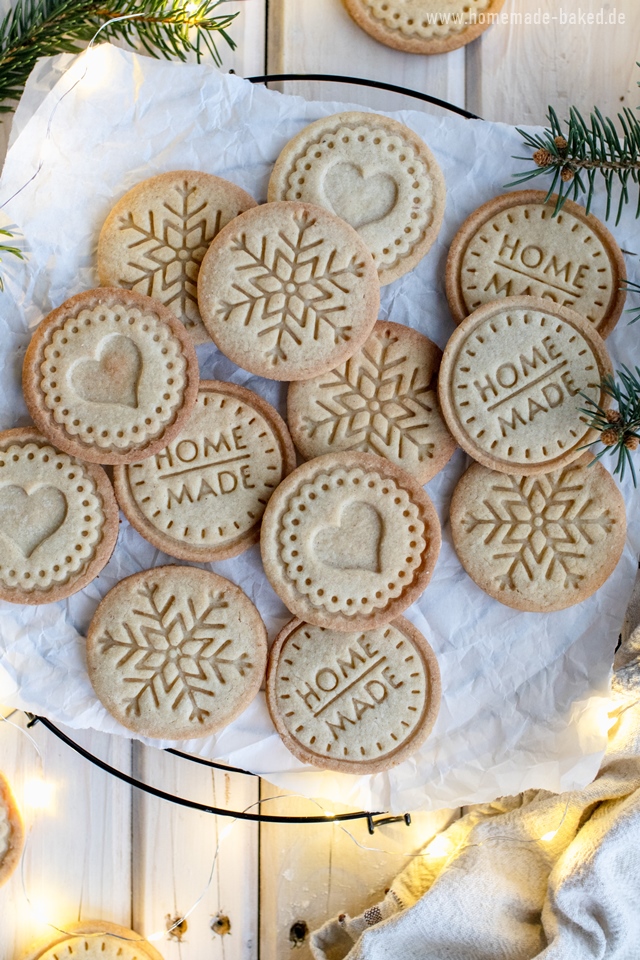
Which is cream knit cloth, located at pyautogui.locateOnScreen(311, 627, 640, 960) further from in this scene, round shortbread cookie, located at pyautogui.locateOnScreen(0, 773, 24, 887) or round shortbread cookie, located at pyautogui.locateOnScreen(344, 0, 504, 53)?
round shortbread cookie, located at pyautogui.locateOnScreen(344, 0, 504, 53)

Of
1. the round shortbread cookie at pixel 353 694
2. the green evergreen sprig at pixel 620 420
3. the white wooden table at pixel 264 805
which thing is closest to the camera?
the green evergreen sprig at pixel 620 420

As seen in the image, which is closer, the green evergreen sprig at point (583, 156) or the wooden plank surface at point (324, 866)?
the green evergreen sprig at point (583, 156)

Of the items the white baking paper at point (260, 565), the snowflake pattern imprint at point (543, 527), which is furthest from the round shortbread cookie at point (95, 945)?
the snowflake pattern imprint at point (543, 527)

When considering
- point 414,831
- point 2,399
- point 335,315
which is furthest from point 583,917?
point 2,399

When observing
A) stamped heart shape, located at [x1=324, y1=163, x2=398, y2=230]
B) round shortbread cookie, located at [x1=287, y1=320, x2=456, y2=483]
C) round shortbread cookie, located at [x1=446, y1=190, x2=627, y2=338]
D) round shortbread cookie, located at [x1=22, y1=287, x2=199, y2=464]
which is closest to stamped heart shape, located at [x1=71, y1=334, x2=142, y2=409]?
round shortbread cookie, located at [x1=22, y1=287, x2=199, y2=464]

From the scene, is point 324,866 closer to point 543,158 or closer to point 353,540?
point 353,540

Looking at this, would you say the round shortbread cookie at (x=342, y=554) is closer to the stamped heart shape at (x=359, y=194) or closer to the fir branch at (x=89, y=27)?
the stamped heart shape at (x=359, y=194)
